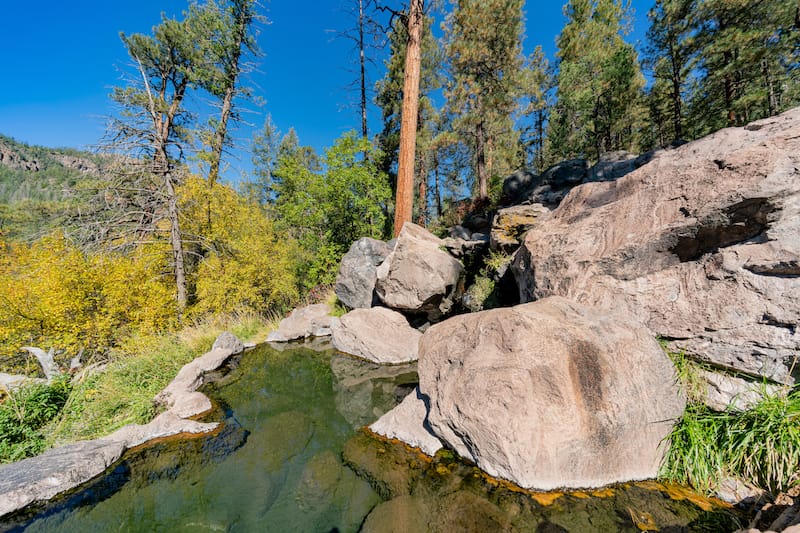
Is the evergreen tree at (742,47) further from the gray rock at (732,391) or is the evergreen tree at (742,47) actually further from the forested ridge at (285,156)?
the gray rock at (732,391)

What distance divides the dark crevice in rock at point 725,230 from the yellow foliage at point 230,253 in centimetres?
977

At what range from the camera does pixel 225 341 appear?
6871 mm

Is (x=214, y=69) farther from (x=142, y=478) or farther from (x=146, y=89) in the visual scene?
(x=142, y=478)

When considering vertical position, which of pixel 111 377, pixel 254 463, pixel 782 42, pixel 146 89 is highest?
pixel 782 42

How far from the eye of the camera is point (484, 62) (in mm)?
12266

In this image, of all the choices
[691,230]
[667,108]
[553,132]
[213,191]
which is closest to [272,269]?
[213,191]

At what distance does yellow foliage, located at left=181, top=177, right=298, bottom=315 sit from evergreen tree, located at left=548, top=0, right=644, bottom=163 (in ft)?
50.1

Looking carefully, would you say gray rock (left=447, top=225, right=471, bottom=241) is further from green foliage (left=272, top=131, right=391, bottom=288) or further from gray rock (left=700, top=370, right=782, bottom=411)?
gray rock (left=700, top=370, right=782, bottom=411)

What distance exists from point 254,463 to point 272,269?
7.50 meters

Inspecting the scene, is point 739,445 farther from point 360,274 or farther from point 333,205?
point 333,205

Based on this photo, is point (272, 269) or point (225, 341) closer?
point (225, 341)

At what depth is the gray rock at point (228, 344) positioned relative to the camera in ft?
22.0

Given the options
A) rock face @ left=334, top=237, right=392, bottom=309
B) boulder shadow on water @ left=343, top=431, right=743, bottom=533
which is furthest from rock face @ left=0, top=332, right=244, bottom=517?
rock face @ left=334, top=237, right=392, bottom=309

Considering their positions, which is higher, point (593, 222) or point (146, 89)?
point (146, 89)
